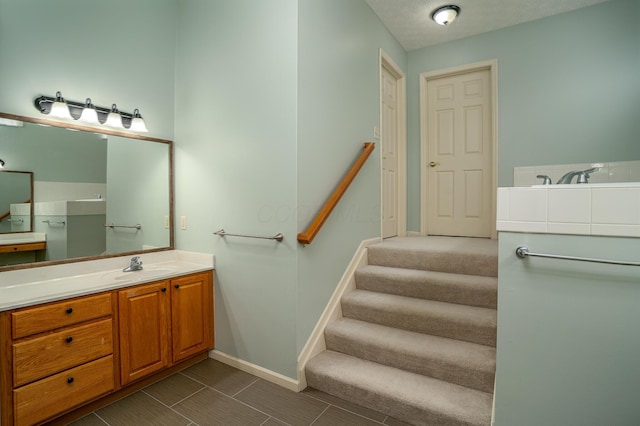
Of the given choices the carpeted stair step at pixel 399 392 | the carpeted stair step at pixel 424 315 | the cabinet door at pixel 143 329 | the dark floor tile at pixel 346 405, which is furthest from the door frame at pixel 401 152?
the cabinet door at pixel 143 329

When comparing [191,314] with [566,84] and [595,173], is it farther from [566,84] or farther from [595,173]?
[566,84]

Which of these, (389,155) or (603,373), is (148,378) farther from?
(389,155)

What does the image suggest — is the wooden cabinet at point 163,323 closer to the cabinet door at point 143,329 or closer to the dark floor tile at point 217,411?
the cabinet door at point 143,329

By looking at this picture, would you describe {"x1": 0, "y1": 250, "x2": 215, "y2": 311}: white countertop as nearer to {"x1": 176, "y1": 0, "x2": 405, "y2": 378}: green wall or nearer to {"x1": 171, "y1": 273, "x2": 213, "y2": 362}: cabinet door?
{"x1": 171, "y1": 273, "x2": 213, "y2": 362}: cabinet door

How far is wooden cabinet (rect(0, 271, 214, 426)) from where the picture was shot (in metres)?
1.54

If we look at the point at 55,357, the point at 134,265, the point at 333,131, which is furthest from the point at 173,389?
the point at 333,131

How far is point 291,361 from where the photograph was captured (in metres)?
2.05

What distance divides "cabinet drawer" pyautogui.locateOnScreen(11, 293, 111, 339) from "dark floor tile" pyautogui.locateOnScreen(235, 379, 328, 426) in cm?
102

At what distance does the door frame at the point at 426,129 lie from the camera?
11.0 ft

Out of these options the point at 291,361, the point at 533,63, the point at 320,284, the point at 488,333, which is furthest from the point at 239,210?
the point at 533,63

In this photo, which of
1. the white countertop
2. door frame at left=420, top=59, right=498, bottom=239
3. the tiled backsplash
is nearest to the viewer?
the white countertop

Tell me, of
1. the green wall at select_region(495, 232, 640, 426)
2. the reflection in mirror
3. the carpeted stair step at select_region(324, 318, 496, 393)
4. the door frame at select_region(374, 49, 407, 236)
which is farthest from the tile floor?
the door frame at select_region(374, 49, 407, 236)

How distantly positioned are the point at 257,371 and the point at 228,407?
362 millimetres

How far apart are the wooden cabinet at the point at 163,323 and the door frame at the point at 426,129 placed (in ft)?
8.65
